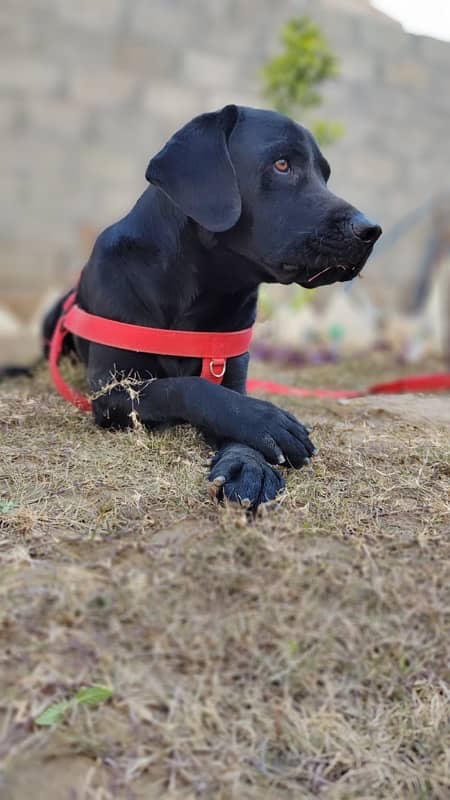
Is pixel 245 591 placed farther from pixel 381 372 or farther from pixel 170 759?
pixel 381 372

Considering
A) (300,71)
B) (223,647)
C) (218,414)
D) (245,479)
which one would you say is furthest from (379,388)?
(300,71)

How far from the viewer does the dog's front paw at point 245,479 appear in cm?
150

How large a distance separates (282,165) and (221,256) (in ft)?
0.89

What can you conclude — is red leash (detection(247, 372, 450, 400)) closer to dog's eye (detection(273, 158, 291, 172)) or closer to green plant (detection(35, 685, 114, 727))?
dog's eye (detection(273, 158, 291, 172))

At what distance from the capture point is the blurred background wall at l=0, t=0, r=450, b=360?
16.8 feet

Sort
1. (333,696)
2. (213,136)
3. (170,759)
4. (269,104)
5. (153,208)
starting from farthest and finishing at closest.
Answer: (269,104) < (153,208) < (213,136) < (333,696) < (170,759)

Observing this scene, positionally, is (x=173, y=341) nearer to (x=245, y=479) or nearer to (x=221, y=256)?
(x=221, y=256)

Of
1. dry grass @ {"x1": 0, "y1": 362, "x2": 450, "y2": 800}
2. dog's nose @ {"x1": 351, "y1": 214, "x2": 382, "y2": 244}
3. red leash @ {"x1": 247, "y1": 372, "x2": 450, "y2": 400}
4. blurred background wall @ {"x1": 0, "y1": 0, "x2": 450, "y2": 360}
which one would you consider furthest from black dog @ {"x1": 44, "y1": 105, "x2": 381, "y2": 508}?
blurred background wall @ {"x1": 0, "y1": 0, "x2": 450, "y2": 360}

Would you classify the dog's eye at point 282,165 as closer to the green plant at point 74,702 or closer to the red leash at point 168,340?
the red leash at point 168,340

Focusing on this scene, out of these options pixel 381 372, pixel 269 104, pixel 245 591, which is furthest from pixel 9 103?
pixel 245 591

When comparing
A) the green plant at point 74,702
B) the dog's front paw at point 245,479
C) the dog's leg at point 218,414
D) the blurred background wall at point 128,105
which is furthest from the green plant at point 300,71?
the green plant at point 74,702

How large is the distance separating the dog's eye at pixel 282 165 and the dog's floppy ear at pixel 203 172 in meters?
0.11

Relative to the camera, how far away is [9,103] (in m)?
5.10

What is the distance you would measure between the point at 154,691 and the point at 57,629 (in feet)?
0.58
